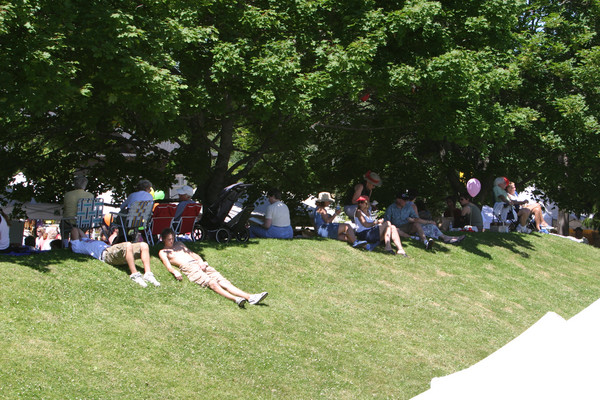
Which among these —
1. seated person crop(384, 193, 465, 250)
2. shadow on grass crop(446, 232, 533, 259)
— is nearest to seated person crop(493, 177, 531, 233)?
shadow on grass crop(446, 232, 533, 259)

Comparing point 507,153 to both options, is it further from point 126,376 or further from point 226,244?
point 126,376


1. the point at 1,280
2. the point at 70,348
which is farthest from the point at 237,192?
the point at 70,348

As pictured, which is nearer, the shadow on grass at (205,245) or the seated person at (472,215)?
the shadow on grass at (205,245)

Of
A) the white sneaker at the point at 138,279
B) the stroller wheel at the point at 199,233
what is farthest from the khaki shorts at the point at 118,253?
the stroller wheel at the point at 199,233

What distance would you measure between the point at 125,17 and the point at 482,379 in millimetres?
10078

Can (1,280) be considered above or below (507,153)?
below

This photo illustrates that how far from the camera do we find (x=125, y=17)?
1246cm

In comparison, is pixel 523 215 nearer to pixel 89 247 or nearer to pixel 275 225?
pixel 275 225

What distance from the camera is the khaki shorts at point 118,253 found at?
1162cm

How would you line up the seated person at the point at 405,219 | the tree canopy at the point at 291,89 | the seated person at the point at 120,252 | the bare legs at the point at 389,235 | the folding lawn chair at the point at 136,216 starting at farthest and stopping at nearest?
1. the seated person at the point at 405,219
2. the bare legs at the point at 389,235
3. the folding lawn chair at the point at 136,216
4. the tree canopy at the point at 291,89
5. the seated person at the point at 120,252

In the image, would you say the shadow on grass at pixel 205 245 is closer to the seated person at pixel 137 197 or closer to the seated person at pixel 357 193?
the seated person at pixel 137 197

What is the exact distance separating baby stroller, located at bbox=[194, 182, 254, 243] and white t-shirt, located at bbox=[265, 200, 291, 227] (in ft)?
2.55

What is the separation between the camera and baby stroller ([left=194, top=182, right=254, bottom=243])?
49.8 feet

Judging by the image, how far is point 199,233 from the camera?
1627 centimetres
